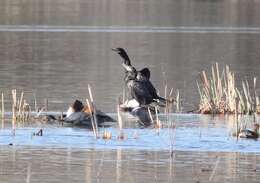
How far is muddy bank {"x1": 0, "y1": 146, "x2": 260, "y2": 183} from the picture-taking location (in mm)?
13227

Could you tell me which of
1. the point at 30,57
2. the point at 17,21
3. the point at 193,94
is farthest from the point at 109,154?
the point at 17,21

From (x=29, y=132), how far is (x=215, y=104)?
428 cm

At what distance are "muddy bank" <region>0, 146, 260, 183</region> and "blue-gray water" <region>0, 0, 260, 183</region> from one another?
0.5 inches

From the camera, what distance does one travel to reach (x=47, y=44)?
46.7 m

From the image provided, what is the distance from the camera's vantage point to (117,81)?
28.1 m

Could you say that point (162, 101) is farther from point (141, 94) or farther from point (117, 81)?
point (117, 81)

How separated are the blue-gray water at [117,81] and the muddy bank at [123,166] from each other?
0.01 m

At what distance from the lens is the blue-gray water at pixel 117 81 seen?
1393 centimetres

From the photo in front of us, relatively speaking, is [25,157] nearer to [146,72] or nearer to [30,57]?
[146,72]

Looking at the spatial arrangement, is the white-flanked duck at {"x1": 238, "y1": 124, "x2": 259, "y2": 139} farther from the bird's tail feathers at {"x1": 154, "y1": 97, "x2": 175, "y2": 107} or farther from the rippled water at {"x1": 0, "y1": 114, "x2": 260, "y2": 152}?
the bird's tail feathers at {"x1": 154, "y1": 97, "x2": 175, "y2": 107}

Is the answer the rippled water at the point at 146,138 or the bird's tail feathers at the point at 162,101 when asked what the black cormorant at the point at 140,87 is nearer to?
the bird's tail feathers at the point at 162,101

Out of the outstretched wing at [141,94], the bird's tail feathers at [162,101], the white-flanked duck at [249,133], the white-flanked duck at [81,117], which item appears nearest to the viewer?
the white-flanked duck at [249,133]

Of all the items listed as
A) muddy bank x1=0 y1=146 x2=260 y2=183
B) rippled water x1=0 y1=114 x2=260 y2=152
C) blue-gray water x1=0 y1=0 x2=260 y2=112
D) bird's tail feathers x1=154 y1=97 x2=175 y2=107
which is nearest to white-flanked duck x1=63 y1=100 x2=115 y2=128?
rippled water x1=0 y1=114 x2=260 y2=152

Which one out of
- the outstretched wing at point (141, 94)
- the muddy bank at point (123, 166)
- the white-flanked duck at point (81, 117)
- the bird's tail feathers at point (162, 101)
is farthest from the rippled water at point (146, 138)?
the bird's tail feathers at point (162, 101)
